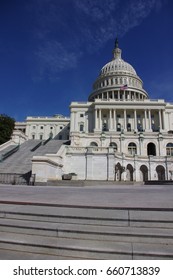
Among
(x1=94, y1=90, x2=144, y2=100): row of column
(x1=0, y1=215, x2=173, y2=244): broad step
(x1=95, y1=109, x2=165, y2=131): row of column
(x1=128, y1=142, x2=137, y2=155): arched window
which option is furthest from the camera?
(x1=94, y1=90, x2=144, y2=100): row of column

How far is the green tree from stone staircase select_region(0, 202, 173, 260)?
4757 cm

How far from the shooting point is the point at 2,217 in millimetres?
6820

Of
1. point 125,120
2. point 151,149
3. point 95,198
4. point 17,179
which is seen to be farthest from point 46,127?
point 95,198

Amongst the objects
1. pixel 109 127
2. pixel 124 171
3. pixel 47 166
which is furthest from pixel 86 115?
pixel 47 166

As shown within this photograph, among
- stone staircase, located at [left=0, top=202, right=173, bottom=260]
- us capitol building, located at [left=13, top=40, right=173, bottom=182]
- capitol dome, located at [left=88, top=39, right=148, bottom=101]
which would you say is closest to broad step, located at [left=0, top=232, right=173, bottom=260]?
stone staircase, located at [left=0, top=202, right=173, bottom=260]

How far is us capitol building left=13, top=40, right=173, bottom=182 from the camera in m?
38.9

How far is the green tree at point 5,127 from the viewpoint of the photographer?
51022 mm

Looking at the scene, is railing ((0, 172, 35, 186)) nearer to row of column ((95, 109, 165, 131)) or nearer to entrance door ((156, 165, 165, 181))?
entrance door ((156, 165, 165, 181))

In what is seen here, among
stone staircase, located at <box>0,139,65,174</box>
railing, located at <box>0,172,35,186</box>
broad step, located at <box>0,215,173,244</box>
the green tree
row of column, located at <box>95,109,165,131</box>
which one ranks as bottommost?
broad step, located at <box>0,215,173,244</box>

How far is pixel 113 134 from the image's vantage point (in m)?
61.6

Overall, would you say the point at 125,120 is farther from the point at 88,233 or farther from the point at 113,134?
the point at 88,233

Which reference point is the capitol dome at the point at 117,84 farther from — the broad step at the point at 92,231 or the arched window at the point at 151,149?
the broad step at the point at 92,231

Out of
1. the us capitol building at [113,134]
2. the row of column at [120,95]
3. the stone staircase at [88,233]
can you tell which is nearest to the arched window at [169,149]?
the us capitol building at [113,134]

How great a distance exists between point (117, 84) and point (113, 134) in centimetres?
5502
